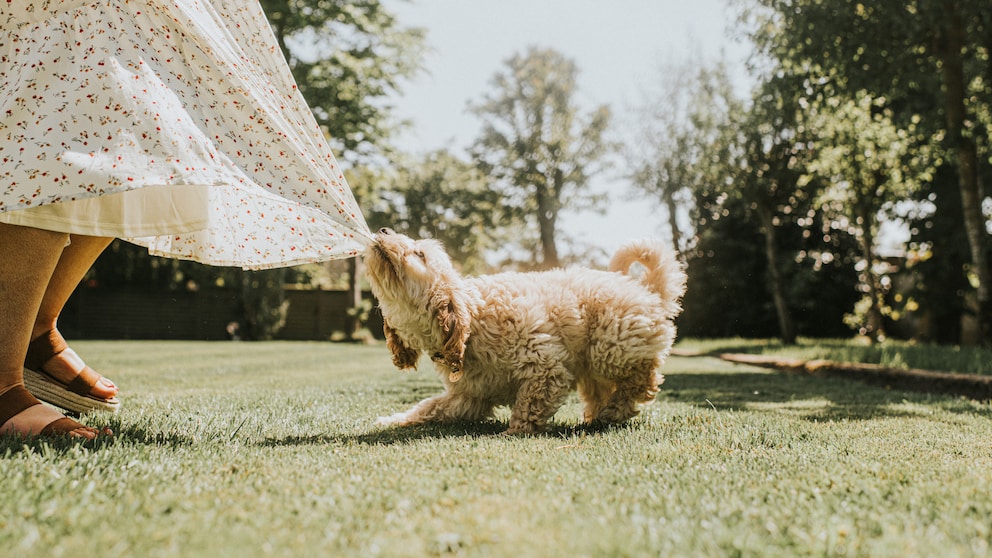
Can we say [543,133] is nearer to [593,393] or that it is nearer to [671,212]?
[671,212]

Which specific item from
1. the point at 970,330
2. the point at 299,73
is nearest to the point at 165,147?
the point at 970,330

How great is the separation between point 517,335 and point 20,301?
7.09ft

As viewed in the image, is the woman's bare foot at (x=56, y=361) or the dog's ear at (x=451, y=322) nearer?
the woman's bare foot at (x=56, y=361)

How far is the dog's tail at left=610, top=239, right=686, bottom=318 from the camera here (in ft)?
13.5

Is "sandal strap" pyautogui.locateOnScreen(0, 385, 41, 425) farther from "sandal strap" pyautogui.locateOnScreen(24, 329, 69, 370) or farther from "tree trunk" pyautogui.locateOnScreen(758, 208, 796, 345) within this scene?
"tree trunk" pyautogui.locateOnScreen(758, 208, 796, 345)

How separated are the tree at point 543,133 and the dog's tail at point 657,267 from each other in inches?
1195

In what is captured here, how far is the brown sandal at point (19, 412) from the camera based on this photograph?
242 centimetres

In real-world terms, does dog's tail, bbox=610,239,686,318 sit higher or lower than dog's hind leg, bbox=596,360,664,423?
higher

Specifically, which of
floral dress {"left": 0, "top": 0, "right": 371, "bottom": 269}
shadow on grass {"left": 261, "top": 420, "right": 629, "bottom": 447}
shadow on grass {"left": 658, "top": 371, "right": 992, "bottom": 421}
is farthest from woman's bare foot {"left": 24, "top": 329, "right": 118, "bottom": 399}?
shadow on grass {"left": 658, "top": 371, "right": 992, "bottom": 421}

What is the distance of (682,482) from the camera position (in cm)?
205

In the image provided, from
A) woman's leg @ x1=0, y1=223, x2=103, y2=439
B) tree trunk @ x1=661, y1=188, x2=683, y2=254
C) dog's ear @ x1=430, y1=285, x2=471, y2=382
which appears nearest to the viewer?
woman's leg @ x1=0, y1=223, x2=103, y2=439

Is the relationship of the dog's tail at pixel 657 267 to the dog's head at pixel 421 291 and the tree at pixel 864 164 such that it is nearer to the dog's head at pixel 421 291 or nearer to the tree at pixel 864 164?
the dog's head at pixel 421 291

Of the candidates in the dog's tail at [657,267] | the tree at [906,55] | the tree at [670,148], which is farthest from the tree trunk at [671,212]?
the dog's tail at [657,267]

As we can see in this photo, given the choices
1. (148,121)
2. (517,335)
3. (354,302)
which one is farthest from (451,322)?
(354,302)
